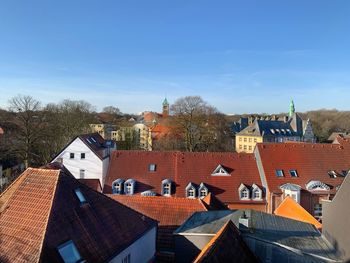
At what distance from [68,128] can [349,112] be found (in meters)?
109

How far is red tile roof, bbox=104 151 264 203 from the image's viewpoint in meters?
26.8

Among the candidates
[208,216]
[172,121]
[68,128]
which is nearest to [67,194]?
[208,216]

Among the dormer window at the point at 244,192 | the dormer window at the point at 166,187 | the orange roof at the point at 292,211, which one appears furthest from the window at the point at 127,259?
the dormer window at the point at 244,192

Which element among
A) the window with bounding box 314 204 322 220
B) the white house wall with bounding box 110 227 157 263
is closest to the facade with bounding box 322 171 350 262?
the white house wall with bounding box 110 227 157 263

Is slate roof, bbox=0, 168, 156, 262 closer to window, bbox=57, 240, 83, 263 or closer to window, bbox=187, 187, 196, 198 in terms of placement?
window, bbox=57, 240, 83, 263

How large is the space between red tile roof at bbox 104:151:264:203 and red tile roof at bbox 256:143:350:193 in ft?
3.94

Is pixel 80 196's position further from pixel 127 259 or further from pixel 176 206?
pixel 176 206

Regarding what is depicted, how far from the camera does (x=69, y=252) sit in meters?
9.55

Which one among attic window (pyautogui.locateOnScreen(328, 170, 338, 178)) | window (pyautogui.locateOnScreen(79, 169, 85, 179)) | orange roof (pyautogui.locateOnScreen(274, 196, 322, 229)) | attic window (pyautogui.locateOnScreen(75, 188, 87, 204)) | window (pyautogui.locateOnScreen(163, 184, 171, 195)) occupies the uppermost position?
A: attic window (pyautogui.locateOnScreen(75, 188, 87, 204))

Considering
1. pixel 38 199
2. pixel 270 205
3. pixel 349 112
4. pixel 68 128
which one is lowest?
pixel 270 205

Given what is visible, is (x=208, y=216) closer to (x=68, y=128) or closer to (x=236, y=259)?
(x=236, y=259)

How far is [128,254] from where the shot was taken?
1188cm

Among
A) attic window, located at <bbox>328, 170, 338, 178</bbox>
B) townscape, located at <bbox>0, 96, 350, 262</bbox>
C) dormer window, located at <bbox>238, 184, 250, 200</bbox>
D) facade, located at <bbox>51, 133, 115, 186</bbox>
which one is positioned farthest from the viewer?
facade, located at <bbox>51, 133, 115, 186</bbox>

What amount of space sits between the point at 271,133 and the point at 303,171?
4930 cm
